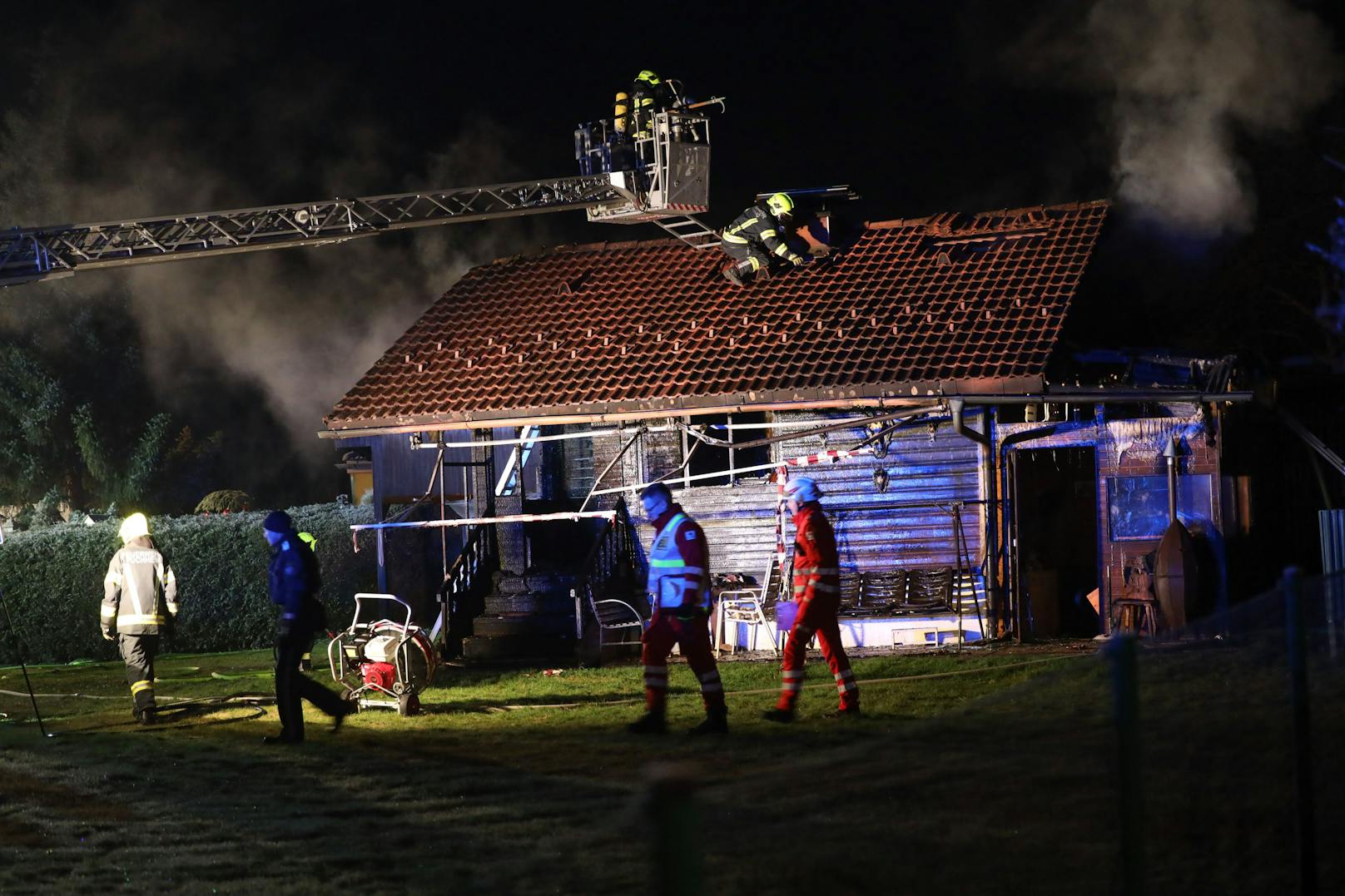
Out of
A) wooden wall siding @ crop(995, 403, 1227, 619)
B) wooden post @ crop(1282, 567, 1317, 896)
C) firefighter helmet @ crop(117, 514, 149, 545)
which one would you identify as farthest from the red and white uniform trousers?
firefighter helmet @ crop(117, 514, 149, 545)

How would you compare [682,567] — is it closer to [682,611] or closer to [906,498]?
[682,611]

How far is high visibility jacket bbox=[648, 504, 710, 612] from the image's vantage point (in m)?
11.6

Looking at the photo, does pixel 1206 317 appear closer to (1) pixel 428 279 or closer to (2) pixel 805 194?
(2) pixel 805 194

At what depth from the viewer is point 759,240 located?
20.8 m

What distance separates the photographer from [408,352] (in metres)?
21.3

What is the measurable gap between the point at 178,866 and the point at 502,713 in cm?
625

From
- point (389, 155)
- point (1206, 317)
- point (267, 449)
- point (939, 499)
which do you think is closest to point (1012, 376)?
point (939, 499)

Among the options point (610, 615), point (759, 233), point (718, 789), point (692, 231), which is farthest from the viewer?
point (692, 231)

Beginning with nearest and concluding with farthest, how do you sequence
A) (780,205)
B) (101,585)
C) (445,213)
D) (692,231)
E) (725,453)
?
(725,453) → (780,205) → (445,213) → (692,231) → (101,585)

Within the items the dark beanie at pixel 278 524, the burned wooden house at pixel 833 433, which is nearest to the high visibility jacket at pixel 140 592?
the dark beanie at pixel 278 524

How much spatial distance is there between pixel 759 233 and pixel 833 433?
354 cm

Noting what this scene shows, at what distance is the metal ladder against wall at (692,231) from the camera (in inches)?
874

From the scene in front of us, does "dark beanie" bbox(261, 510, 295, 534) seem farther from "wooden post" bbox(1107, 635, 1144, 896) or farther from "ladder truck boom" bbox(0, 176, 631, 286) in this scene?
"wooden post" bbox(1107, 635, 1144, 896)

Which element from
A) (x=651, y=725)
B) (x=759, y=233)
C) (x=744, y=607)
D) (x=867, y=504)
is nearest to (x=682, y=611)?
(x=651, y=725)
